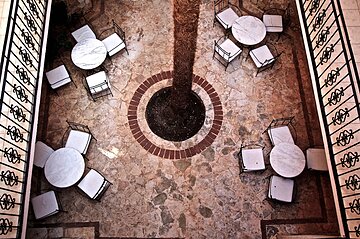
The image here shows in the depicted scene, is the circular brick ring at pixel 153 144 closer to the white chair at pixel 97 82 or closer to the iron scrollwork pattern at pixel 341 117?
the white chair at pixel 97 82

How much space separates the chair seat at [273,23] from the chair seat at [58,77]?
4.43 meters

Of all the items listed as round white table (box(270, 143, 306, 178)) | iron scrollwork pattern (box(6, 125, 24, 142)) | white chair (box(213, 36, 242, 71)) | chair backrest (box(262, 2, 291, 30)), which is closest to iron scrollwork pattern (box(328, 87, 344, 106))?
round white table (box(270, 143, 306, 178))

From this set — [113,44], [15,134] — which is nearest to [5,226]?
[15,134]

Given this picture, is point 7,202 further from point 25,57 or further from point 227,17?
point 227,17

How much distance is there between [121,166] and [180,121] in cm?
152

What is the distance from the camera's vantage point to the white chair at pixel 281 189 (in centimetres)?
766

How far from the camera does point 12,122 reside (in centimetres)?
647

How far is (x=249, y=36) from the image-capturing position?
8641 millimetres

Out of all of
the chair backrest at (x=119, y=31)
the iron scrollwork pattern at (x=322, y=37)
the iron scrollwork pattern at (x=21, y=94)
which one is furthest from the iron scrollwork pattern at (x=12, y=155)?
the iron scrollwork pattern at (x=322, y=37)

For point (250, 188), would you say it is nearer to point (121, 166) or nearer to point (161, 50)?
point (121, 166)

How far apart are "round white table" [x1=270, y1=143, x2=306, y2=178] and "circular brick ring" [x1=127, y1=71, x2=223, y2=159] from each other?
50.3 inches

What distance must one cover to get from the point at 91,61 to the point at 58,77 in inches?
30.2

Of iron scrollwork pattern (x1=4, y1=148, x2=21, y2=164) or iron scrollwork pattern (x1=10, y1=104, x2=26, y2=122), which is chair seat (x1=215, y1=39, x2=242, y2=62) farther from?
iron scrollwork pattern (x1=4, y1=148, x2=21, y2=164)

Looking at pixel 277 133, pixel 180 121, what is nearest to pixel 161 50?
pixel 180 121
